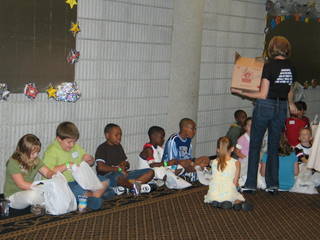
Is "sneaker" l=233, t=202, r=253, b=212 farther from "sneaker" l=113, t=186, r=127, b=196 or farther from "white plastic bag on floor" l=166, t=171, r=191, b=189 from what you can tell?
"sneaker" l=113, t=186, r=127, b=196

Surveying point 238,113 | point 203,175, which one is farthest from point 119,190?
point 238,113

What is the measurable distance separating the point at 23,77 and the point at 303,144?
13.5ft

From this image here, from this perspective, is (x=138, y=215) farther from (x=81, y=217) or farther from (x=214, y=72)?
(x=214, y=72)

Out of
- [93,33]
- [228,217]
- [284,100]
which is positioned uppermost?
[93,33]

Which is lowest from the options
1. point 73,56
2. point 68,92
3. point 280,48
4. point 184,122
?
point 184,122

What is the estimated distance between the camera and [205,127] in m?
9.48

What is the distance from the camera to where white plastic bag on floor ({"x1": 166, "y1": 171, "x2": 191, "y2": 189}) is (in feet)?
24.3

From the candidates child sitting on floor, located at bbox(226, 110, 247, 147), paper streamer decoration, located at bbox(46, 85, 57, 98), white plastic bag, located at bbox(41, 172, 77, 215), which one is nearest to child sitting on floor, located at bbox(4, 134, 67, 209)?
white plastic bag, located at bbox(41, 172, 77, 215)

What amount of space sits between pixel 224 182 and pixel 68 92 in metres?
2.15

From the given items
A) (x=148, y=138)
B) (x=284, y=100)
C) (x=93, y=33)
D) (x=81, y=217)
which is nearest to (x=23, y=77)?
(x=93, y=33)

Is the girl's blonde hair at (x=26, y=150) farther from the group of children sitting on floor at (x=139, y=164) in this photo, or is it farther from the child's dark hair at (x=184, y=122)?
the child's dark hair at (x=184, y=122)

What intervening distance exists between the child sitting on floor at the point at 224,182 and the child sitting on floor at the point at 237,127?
206 cm

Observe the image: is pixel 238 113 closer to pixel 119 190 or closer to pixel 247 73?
pixel 247 73

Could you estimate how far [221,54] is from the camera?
9.51 metres
